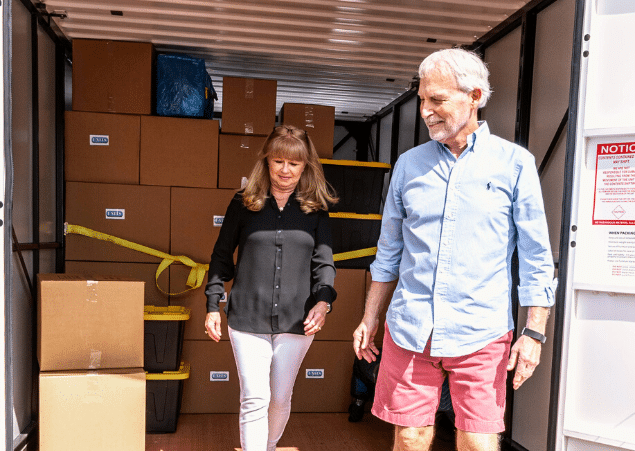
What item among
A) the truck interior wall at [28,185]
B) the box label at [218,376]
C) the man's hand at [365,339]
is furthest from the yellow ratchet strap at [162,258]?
the man's hand at [365,339]

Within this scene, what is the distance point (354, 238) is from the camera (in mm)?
4055

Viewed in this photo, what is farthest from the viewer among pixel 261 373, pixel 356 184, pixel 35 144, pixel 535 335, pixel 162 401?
pixel 356 184

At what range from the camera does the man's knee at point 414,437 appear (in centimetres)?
189

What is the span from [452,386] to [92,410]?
197 cm

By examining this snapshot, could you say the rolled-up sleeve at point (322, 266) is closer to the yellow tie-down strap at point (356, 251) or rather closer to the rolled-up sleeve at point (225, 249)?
the rolled-up sleeve at point (225, 249)

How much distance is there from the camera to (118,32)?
3.88 metres

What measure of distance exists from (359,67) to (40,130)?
247 centimetres

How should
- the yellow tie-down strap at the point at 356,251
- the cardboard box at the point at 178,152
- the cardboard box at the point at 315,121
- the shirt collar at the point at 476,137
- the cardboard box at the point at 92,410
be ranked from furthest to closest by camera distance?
the cardboard box at the point at 315,121 → the yellow tie-down strap at the point at 356,251 → the cardboard box at the point at 178,152 → the cardboard box at the point at 92,410 → the shirt collar at the point at 476,137

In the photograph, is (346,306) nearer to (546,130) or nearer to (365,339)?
(546,130)

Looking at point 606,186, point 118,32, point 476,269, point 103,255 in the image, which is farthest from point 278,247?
point 118,32

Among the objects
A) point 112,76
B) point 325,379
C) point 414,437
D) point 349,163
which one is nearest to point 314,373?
point 325,379

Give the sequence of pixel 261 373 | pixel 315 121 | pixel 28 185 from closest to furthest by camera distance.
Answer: pixel 261 373, pixel 28 185, pixel 315 121

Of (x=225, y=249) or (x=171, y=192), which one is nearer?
(x=225, y=249)

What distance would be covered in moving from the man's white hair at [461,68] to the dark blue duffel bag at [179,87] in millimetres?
2561
